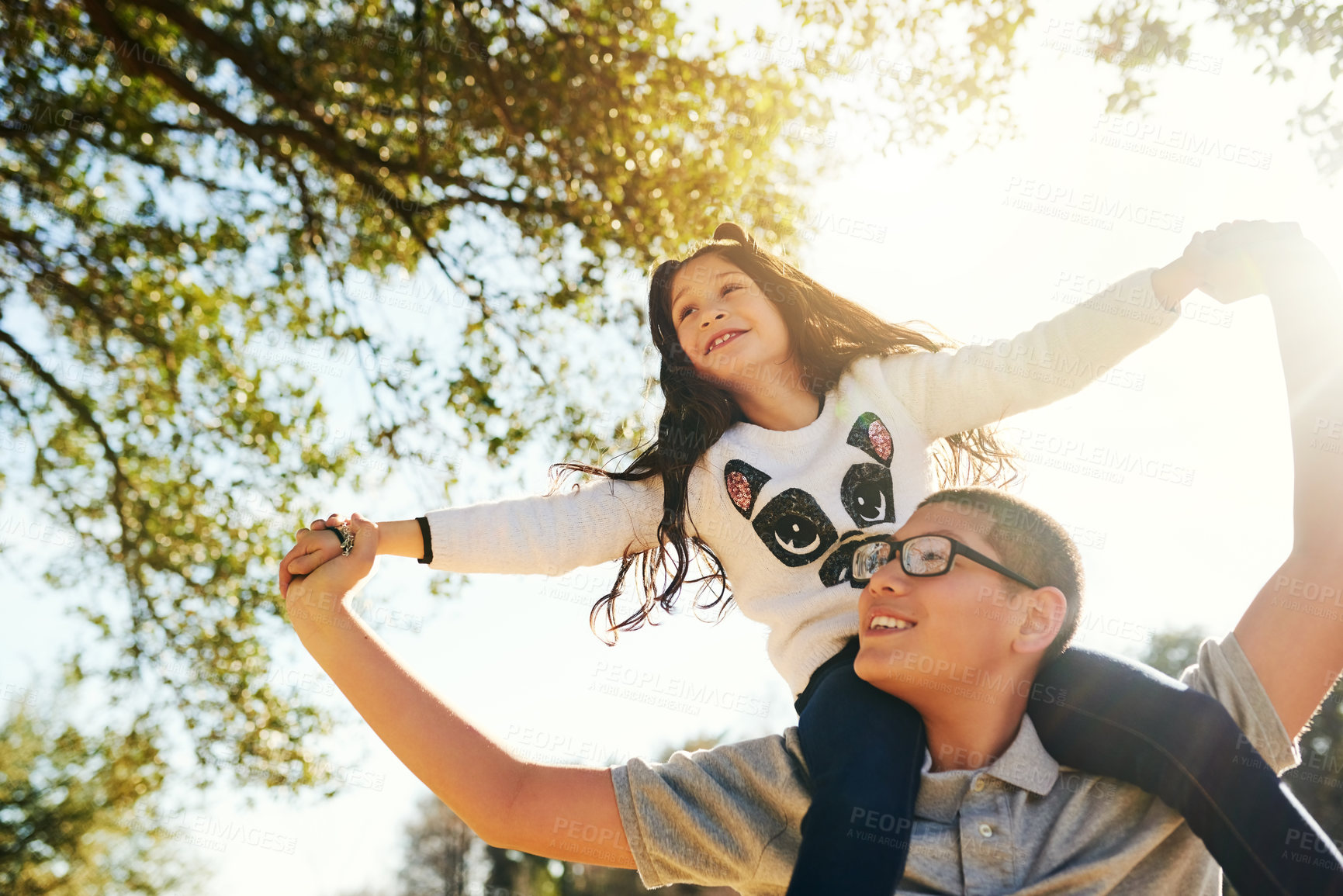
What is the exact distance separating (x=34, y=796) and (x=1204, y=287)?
23269 mm

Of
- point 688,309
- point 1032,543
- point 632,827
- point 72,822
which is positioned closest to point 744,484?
point 688,309

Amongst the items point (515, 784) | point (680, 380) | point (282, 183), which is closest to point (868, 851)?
point (515, 784)

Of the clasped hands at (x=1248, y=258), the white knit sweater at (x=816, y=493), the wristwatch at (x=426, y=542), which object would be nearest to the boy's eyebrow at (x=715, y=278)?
the white knit sweater at (x=816, y=493)

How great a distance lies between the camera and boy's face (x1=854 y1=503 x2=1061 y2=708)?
7.06ft

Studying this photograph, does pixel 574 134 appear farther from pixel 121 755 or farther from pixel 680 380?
pixel 121 755

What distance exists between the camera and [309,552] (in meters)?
2.17

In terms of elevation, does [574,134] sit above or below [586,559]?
above

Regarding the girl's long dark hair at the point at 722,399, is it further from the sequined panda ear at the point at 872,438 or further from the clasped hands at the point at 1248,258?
the clasped hands at the point at 1248,258

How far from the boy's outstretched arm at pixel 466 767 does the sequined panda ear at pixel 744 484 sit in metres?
1.18

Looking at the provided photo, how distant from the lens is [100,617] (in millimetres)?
10164

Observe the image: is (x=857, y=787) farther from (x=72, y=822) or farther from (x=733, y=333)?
(x=72, y=822)

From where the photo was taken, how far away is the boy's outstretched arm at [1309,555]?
6.15ft

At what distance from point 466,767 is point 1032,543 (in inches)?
56.9

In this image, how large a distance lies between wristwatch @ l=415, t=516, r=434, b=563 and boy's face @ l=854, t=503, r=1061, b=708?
118 cm
